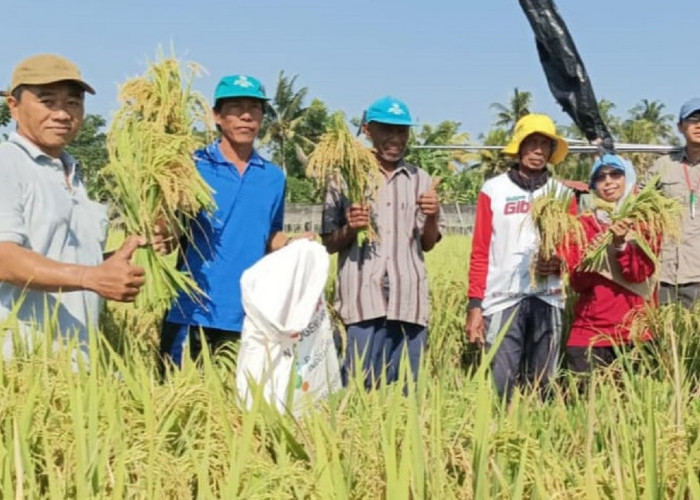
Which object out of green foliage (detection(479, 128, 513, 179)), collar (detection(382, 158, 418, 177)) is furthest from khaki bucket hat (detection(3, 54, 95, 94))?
green foliage (detection(479, 128, 513, 179))

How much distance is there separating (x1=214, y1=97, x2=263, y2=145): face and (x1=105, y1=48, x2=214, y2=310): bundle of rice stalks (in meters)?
0.11

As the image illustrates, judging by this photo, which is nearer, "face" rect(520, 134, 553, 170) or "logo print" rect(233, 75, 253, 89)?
"logo print" rect(233, 75, 253, 89)

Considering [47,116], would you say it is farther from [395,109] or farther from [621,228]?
[621,228]

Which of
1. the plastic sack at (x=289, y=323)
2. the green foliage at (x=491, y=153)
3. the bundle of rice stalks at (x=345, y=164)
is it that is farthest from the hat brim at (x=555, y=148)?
the green foliage at (x=491, y=153)

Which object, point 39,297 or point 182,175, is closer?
point 39,297

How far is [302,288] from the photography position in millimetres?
2877

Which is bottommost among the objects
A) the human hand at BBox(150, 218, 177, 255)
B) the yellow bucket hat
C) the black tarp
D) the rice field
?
the rice field

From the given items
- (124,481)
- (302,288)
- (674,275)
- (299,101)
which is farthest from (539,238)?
(299,101)

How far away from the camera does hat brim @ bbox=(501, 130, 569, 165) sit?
11.5ft

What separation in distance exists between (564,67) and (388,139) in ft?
5.50

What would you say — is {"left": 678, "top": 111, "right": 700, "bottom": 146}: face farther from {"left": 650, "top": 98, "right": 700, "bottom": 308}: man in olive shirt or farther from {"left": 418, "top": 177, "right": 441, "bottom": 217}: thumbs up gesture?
{"left": 418, "top": 177, "right": 441, "bottom": 217}: thumbs up gesture

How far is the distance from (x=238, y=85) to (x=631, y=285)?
1600mm

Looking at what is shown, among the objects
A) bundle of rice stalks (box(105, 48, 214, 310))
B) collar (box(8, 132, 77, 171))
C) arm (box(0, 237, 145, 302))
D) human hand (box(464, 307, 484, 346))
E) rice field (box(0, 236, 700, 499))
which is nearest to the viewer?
rice field (box(0, 236, 700, 499))

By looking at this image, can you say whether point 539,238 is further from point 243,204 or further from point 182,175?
point 182,175
